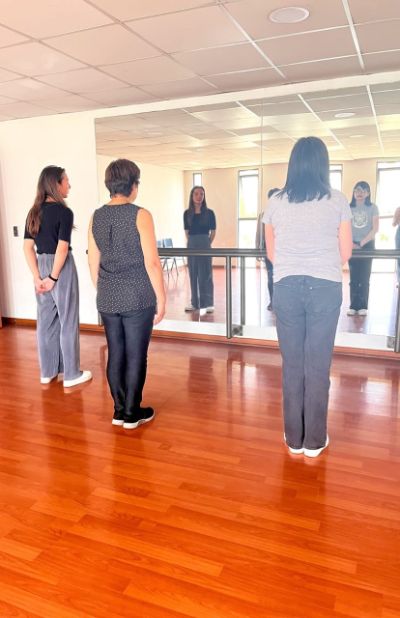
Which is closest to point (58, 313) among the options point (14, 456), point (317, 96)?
point (14, 456)

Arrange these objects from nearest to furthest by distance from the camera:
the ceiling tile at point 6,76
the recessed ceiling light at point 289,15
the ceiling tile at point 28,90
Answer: the recessed ceiling light at point 289,15, the ceiling tile at point 6,76, the ceiling tile at point 28,90

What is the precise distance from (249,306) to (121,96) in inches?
98.0

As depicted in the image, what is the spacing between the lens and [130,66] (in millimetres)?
3576

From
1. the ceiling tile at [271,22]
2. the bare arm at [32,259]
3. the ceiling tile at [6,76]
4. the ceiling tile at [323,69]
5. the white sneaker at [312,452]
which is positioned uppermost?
the ceiling tile at [323,69]

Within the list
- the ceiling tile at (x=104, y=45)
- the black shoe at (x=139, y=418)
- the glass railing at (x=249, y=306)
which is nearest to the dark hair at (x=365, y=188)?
the glass railing at (x=249, y=306)

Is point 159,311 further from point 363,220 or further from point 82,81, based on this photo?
point 82,81

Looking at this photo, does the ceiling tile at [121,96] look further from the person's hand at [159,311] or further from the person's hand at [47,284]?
the person's hand at [159,311]

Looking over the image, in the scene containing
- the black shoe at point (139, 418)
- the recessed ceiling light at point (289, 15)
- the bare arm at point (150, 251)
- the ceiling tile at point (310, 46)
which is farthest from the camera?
the ceiling tile at point (310, 46)

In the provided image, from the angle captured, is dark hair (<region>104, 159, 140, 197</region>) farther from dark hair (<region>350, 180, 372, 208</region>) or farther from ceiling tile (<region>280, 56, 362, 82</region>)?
dark hair (<region>350, 180, 372, 208</region>)

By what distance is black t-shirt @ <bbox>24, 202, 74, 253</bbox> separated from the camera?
3133 millimetres

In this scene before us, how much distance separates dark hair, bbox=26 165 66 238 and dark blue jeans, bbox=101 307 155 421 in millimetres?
1038

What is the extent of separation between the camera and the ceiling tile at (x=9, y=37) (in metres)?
2.91

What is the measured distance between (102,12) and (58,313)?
1980 millimetres

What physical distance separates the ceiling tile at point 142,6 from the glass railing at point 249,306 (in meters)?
2.19
